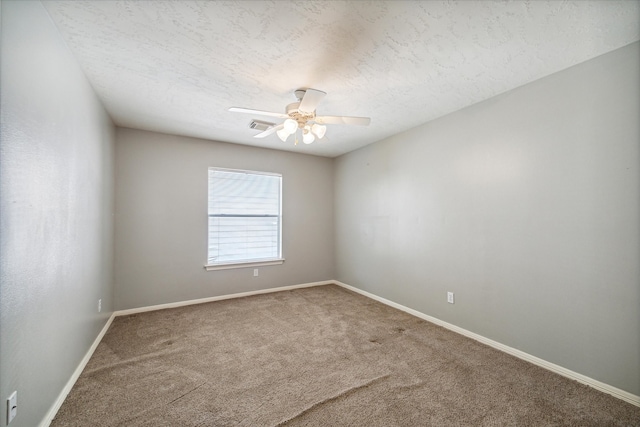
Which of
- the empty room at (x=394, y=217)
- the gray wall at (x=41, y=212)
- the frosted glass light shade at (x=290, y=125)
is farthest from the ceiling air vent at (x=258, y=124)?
the gray wall at (x=41, y=212)

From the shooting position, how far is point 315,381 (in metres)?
2.11

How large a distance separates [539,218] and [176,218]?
4295mm

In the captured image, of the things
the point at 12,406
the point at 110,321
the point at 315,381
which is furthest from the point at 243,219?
the point at 12,406

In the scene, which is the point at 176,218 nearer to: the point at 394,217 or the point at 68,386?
the point at 68,386

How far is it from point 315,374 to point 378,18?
2.59m

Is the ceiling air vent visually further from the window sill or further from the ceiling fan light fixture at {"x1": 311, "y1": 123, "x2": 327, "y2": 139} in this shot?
the window sill

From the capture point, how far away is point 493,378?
214cm

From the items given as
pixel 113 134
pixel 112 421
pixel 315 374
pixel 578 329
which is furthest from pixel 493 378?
pixel 113 134

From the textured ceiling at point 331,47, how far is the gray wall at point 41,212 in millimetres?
322

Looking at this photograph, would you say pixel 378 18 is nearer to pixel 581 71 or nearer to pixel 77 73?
pixel 581 71

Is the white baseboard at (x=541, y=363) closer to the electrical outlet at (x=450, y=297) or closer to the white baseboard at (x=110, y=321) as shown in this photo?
the electrical outlet at (x=450, y=297)

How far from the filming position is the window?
4.21 meters

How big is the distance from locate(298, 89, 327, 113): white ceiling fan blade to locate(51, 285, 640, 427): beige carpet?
220 cm

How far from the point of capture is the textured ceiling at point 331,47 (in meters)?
1.60
